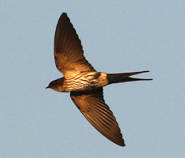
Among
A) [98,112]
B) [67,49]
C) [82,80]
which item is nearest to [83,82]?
[82,80]

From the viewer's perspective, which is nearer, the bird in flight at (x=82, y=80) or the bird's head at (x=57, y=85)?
the bird in flight at (x=82, y=80)

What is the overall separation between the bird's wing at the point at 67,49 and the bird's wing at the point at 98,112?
74cm

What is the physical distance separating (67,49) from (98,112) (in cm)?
148

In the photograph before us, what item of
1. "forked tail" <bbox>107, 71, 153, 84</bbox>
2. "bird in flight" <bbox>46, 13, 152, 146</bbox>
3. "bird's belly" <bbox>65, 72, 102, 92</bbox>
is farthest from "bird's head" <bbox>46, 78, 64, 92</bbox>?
"forked tail" <bbox>107, 71, 153, 84</bbox>

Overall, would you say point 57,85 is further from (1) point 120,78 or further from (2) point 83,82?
(1) point 120,78

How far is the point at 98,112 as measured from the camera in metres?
8.63

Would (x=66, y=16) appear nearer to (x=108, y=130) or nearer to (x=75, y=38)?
(x=75, y=38)

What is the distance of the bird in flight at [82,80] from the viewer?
25.7 ft

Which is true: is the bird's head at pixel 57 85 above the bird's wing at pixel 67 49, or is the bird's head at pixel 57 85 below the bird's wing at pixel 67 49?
below

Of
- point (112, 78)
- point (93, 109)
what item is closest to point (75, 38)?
point (112, 78)

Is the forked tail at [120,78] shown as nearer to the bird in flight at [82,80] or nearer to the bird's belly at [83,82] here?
the bird in flight at [82,80]

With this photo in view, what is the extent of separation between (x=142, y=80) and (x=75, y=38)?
1359mm

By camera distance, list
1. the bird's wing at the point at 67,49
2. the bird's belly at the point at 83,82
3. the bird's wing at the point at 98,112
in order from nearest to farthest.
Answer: the bird's wing at the point at 67,49 < the bird's belly at the point at 83,82 < the bird's wing at the point at 98,112

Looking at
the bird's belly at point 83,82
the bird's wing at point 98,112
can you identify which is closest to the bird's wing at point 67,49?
the bird's belly at point 83,82
